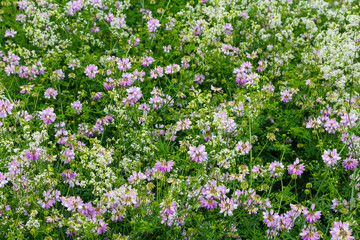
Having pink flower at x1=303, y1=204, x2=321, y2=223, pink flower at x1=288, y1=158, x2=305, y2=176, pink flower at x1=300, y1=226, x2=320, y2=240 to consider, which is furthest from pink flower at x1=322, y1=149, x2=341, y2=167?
pink flower at x1=300, y1=226, x2=320, y2=240

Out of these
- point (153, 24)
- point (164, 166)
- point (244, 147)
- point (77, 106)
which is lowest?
→ point (164, 166)

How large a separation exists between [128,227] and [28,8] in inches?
133

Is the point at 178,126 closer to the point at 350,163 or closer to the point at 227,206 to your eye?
the point at 227,206

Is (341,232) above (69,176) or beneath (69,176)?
beneath

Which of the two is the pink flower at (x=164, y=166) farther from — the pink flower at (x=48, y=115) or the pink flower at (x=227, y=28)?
the pink flower at (x=227, y=28)

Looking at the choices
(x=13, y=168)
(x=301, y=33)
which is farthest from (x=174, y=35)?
(x=13, y=168)

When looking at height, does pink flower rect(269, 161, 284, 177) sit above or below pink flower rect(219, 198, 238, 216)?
above

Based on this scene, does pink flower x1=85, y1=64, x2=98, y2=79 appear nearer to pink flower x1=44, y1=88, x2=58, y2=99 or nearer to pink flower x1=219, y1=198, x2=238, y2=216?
pink flower x1=44, y1=88, x2=58, y2=99

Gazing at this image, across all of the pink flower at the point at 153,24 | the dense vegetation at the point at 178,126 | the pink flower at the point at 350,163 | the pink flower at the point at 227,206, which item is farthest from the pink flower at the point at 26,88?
the pink flower at the point at 350,163

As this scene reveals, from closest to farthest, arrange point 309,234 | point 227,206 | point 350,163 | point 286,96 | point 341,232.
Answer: point 341,232 < point 309,234 < point 227,206 < point 350,163 < point 286,96

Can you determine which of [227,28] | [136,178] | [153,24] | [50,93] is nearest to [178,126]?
[136,178]

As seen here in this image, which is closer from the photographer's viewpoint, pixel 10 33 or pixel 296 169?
pixel 296 169

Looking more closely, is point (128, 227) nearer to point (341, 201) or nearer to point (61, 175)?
point (61, 175)

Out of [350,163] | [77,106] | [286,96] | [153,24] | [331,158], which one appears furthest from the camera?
[153,24]
